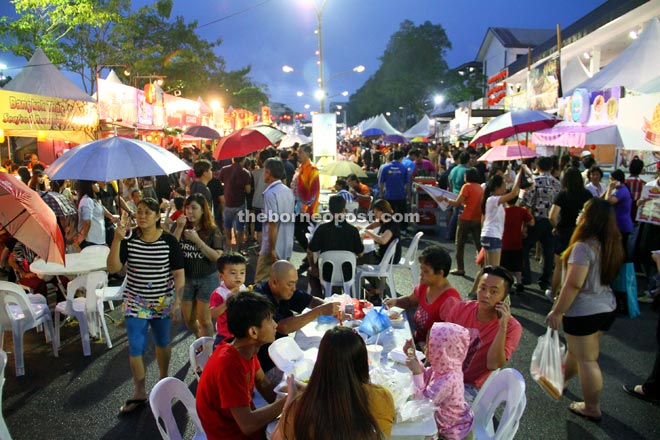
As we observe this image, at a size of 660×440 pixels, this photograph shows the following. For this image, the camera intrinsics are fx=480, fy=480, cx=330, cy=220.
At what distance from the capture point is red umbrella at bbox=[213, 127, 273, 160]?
26.7 feet

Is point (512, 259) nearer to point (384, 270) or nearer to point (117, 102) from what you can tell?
point (384, 270)

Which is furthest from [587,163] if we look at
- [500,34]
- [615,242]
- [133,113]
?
[500,34]

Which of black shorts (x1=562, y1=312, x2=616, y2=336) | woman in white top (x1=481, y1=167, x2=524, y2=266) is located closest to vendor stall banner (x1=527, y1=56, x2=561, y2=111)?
woman in white top (x1=481, y1=167, x2=524, y2=266)

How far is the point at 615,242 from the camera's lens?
350 cm

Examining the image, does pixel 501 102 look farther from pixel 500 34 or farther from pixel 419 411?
pixel 419 411

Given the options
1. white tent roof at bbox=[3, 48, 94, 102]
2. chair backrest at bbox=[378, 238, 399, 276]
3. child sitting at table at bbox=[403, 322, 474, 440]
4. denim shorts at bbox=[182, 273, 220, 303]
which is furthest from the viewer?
white tent roof at bbox=[3, 48, 94, 102]

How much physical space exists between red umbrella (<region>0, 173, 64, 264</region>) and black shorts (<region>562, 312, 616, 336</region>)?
359 cm

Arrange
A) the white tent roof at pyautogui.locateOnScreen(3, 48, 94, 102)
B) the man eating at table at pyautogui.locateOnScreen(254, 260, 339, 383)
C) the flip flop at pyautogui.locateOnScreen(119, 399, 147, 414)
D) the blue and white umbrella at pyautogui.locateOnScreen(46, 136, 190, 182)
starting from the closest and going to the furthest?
the man eating at table at pyautogui.locateOnScreen(254, 260, 339, 383) → the flip flop at pyautogui.locateOnScreen(119, 399, 147, 414) → the blue and white umbrella at pyautogui.locateOnScreen(46, 136, 190, 182) → the white tent roof at pyautogui.locateOnScreen(3, 48, 94, 102)

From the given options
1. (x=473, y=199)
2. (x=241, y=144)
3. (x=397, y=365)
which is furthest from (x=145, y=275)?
(x=473, y=199)

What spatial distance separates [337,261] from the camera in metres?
5.73

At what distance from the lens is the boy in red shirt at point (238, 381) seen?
2.36 m

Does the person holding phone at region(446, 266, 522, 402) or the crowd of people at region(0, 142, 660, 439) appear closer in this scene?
the crowd of people at region(0, 142, 660, 439)

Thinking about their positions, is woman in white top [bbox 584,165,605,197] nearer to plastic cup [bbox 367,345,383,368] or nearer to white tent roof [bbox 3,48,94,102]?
plastic cup [bbox 367,345,383,368]

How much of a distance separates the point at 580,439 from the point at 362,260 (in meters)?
4.00
